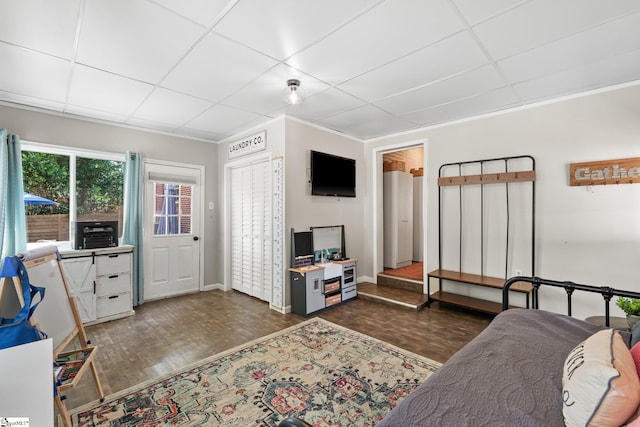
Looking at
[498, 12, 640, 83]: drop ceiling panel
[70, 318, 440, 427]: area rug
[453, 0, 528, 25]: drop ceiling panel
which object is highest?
[453, 0, 528, 25]: drop ceiling panel

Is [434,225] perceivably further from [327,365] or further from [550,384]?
[550,384]

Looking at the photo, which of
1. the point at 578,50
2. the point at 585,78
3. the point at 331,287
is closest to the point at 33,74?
the point at 331,287

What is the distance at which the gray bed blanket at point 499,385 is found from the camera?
0.97 meters

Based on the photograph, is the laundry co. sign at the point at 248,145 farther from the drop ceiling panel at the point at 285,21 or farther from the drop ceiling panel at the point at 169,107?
the drop ceiling panel at the point at 285,21

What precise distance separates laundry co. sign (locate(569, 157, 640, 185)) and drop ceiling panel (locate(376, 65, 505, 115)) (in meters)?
1.35

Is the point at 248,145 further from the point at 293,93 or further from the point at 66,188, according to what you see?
the point at 66,188

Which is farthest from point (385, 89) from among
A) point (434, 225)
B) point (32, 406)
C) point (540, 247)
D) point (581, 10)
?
point (32, 406)

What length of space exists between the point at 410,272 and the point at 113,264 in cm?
472

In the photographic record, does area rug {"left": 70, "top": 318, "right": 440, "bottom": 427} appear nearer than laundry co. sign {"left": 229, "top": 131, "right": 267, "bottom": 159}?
Yes

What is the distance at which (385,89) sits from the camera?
3.03m

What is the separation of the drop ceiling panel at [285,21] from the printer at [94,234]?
3101mm

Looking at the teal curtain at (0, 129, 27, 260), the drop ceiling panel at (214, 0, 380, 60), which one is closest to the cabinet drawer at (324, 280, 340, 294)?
the drop ceiling panel at (214, 0, 380, 60)

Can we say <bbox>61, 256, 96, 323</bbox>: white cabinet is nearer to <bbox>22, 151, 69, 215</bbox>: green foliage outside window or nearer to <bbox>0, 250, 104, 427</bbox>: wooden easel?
<bbox>22, 151, 69, 215</bbox>: green foliage outside window

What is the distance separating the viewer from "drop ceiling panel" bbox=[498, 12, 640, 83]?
2.02 meters
